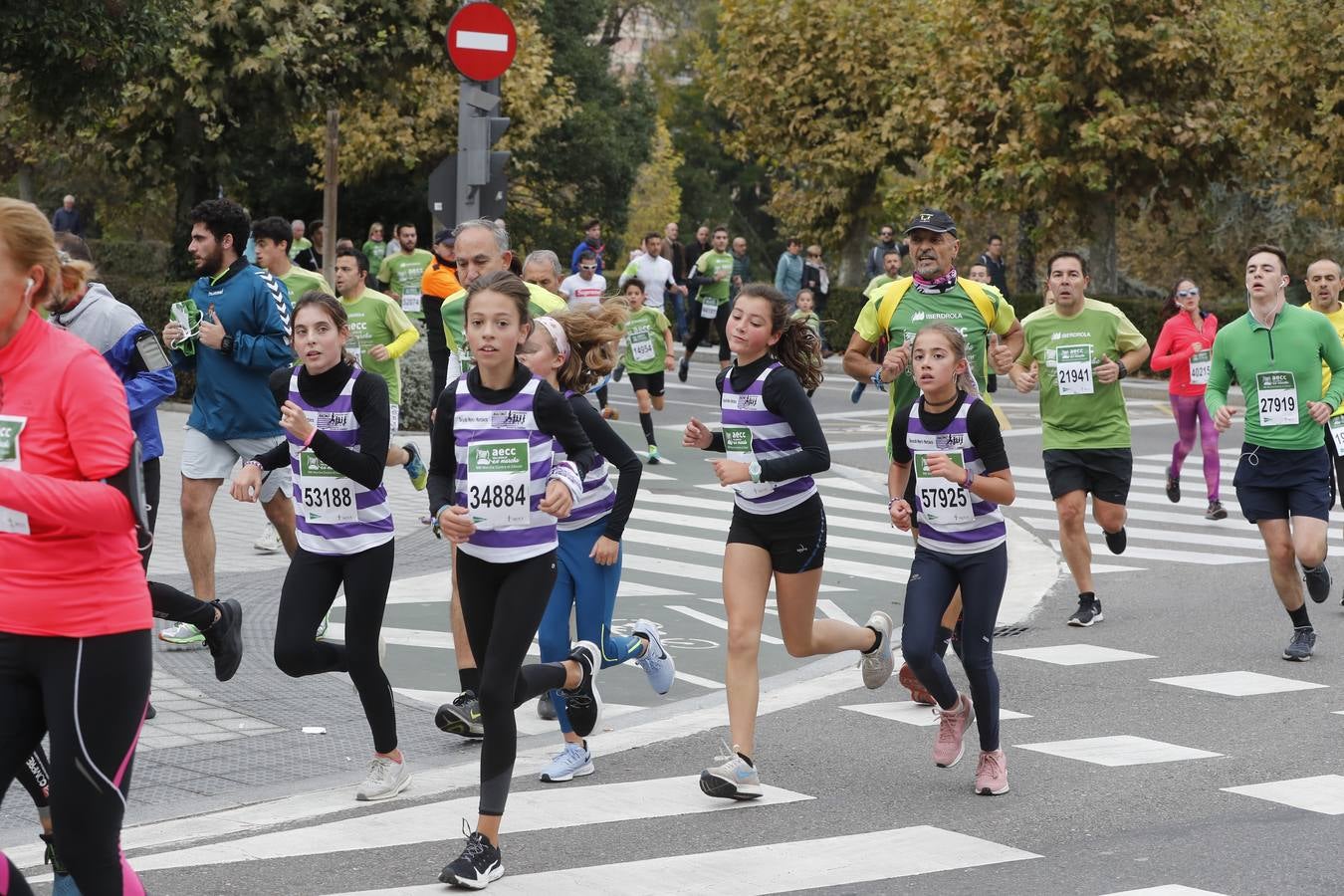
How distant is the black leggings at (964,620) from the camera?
6.85 meters

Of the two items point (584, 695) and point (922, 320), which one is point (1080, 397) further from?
point (584, 695)

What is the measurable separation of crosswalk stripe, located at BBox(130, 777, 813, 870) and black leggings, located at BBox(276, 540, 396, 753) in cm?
39

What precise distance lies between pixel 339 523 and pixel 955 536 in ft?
7.17

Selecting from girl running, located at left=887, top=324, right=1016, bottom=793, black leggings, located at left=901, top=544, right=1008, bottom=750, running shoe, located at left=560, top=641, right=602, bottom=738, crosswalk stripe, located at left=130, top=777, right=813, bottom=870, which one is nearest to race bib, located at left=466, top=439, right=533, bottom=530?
running shoe, located at left=560, top=641, right=602, bottom=738

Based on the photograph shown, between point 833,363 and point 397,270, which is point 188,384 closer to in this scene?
point 397,270

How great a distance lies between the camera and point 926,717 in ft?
26.9

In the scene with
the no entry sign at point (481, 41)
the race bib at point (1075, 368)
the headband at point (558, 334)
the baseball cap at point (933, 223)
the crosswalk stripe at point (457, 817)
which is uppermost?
the no entry sign at point (481, 41)

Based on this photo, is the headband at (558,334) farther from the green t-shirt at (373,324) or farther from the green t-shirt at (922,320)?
the green t-shirt at (373,324)

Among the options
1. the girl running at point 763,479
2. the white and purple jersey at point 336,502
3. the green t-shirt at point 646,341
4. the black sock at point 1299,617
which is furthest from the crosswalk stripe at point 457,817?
the green t-shirt at point 646,341

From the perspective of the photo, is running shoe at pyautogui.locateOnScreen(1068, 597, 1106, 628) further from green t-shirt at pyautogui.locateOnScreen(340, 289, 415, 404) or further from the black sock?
green t-shirt at pyautogui.locateOnScreen(340, 289, 415, 404)

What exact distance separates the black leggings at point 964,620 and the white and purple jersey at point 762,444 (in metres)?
0.56

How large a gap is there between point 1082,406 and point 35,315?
7278mm

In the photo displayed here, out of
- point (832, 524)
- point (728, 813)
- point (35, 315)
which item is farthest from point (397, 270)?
point (35, 315)

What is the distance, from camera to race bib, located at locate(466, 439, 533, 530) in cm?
593
